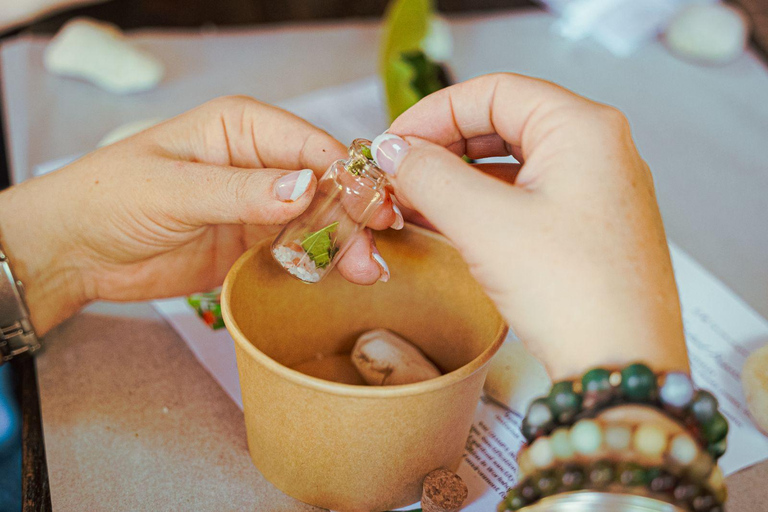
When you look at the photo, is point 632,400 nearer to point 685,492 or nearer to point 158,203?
point 685,492

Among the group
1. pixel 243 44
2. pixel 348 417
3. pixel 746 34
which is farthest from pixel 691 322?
pixel 243 44

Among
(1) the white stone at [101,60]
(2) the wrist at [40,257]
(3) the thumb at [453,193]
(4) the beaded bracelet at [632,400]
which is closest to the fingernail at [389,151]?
(3) the thumb at [453,193]

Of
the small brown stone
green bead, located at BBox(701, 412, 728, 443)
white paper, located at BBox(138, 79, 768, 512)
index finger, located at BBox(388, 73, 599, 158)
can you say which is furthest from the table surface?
index finger, located at BBox(388, 73, 599, 158)

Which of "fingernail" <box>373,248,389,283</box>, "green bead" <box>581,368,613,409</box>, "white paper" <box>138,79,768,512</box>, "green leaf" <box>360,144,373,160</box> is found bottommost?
"white paper" <box>138,79,768,512</box>

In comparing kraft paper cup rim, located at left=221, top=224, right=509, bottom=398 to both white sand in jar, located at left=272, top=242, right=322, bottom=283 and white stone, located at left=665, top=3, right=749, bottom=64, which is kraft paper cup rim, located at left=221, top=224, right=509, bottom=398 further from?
white stone, located at left=665, top=3, right=749, bottom=64

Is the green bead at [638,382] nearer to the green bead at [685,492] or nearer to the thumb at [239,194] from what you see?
the green bead at [685,492]

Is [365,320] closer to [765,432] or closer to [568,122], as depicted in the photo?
[568,122]
